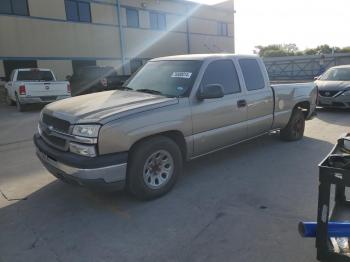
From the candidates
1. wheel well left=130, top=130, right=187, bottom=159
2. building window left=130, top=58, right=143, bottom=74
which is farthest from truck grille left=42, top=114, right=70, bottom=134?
building window left=130, top=58, right=143, bottom=74

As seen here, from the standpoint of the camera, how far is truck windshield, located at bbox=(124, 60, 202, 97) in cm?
466

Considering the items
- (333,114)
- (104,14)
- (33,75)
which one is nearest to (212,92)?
(333,114)

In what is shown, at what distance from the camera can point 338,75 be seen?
1141 centimetres

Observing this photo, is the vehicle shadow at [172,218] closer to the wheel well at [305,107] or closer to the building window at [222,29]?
the wheel well at [305,107]

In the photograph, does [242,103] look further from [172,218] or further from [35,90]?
[35,90]

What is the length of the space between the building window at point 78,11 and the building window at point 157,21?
593 cm

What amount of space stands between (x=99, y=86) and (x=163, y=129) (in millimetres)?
13643

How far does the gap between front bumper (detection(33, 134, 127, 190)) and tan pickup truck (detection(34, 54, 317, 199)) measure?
0.01 metres

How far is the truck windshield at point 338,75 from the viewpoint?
1116 centimetres

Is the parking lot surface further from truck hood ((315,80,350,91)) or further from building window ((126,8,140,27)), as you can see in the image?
building window ((126,8,140,27))

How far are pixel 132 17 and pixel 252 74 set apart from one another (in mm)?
21997

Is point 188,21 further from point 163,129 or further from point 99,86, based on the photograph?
point 163,129

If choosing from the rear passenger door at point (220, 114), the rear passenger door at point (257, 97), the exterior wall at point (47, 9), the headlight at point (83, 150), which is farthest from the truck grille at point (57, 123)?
the exterior wall at point (47, 9)

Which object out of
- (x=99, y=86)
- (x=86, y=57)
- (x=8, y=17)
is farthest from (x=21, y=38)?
(x=99, y=86)
